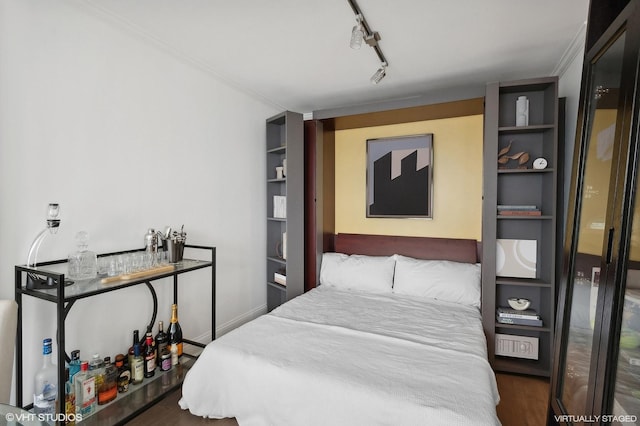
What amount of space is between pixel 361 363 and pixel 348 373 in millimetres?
126

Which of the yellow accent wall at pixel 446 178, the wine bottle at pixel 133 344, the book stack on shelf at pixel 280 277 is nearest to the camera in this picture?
the wine bottle at pixel 133 344

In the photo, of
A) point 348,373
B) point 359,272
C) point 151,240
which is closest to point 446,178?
point 359,272

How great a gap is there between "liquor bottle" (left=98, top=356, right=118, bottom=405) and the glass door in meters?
2.36

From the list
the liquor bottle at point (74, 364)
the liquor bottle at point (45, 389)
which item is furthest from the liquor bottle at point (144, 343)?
→ the liquor bottle at point (45, 389)

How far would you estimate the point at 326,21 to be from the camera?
195cm

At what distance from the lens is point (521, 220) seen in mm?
2691

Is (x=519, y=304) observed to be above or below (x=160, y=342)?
above

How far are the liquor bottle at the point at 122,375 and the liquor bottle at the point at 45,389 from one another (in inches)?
12.9

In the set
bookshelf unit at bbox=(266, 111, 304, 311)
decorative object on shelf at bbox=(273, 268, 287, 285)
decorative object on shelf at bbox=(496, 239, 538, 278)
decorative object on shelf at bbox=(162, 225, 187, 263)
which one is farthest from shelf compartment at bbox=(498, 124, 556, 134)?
decorative object on shelf at bbox=(162, 225, 187, 263)

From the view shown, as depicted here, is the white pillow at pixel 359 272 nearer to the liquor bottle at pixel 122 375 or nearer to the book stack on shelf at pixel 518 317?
the book stack on shelf at pixel 518 317

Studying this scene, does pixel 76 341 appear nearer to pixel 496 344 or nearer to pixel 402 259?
pixel 402 259

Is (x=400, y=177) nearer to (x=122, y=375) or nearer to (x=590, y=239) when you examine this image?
(x=590, y=239)

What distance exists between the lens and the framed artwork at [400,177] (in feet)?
10.3

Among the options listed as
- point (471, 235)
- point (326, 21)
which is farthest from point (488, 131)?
point (326, 21)
